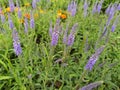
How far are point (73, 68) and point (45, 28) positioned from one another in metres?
0.89

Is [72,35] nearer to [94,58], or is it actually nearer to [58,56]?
[94,58]

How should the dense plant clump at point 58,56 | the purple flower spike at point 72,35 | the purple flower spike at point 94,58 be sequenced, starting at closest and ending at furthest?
the purple flower spike at point 94,58
the purple flower spike at point 72,35
the dense plant clump at point 58,56

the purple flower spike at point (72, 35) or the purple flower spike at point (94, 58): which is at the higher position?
the purple flower spike at point (72, 35)

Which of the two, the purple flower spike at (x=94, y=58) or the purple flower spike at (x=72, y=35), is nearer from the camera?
the purple flower spike at (x=94, y=58)

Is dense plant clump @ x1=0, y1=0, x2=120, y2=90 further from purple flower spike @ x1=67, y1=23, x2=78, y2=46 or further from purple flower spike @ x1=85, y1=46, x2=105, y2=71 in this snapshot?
purple flower spike @ x1=85, y1=46, x2=105, y2=71

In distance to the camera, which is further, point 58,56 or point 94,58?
point 58,56

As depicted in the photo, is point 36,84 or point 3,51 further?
point 3,51

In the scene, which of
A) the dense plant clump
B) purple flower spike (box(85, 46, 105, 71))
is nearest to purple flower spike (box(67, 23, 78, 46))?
the dense plant clump

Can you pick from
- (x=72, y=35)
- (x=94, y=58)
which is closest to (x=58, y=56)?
(x=72, y=35)

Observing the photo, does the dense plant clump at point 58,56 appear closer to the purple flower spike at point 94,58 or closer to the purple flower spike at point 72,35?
the purple flower spike at point 72,35

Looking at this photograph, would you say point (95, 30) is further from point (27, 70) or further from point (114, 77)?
point (27, 70)

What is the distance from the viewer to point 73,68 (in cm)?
275

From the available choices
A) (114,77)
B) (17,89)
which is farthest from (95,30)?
(17,89)

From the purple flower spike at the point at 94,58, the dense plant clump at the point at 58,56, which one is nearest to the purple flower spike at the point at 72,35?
the dense plant clump at the point at 58,56
